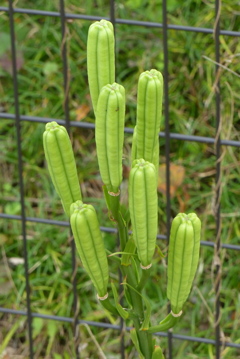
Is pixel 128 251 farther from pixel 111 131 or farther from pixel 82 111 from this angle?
pixel 82 111

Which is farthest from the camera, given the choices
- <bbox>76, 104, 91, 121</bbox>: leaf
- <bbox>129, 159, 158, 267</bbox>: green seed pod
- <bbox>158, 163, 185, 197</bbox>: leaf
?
<bbox>76, 104, 91, 121</bbox>: leaf

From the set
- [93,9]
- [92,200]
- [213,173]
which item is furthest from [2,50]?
[213,173]

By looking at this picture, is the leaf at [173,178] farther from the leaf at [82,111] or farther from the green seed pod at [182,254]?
the green seed pod at [182,254]

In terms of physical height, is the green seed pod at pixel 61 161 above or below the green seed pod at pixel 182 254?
above

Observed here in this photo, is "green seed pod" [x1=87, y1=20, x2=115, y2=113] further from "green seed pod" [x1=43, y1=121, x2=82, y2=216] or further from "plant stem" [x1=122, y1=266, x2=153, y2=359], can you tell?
"plant stem" [x1=122, y1=266, x2=153, y2=359]

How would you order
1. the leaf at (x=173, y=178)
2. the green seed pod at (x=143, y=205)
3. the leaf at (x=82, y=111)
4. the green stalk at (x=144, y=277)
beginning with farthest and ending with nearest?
1. the leaf at (x=82, y=111)
2. the leaf at (x=173, y=178)
3. the green stalk at (x=144, y=277)
4. the green seed pod at (x=143, y=205)

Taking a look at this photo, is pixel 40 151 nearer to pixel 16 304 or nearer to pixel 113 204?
pixel 16 304

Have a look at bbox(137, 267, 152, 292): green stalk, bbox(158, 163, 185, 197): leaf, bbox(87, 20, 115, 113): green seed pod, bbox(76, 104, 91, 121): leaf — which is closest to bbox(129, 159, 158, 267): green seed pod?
bbox(137, 267, 152, 292): green stalk

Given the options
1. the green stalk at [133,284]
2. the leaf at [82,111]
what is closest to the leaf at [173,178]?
the leaf at [82,111]
